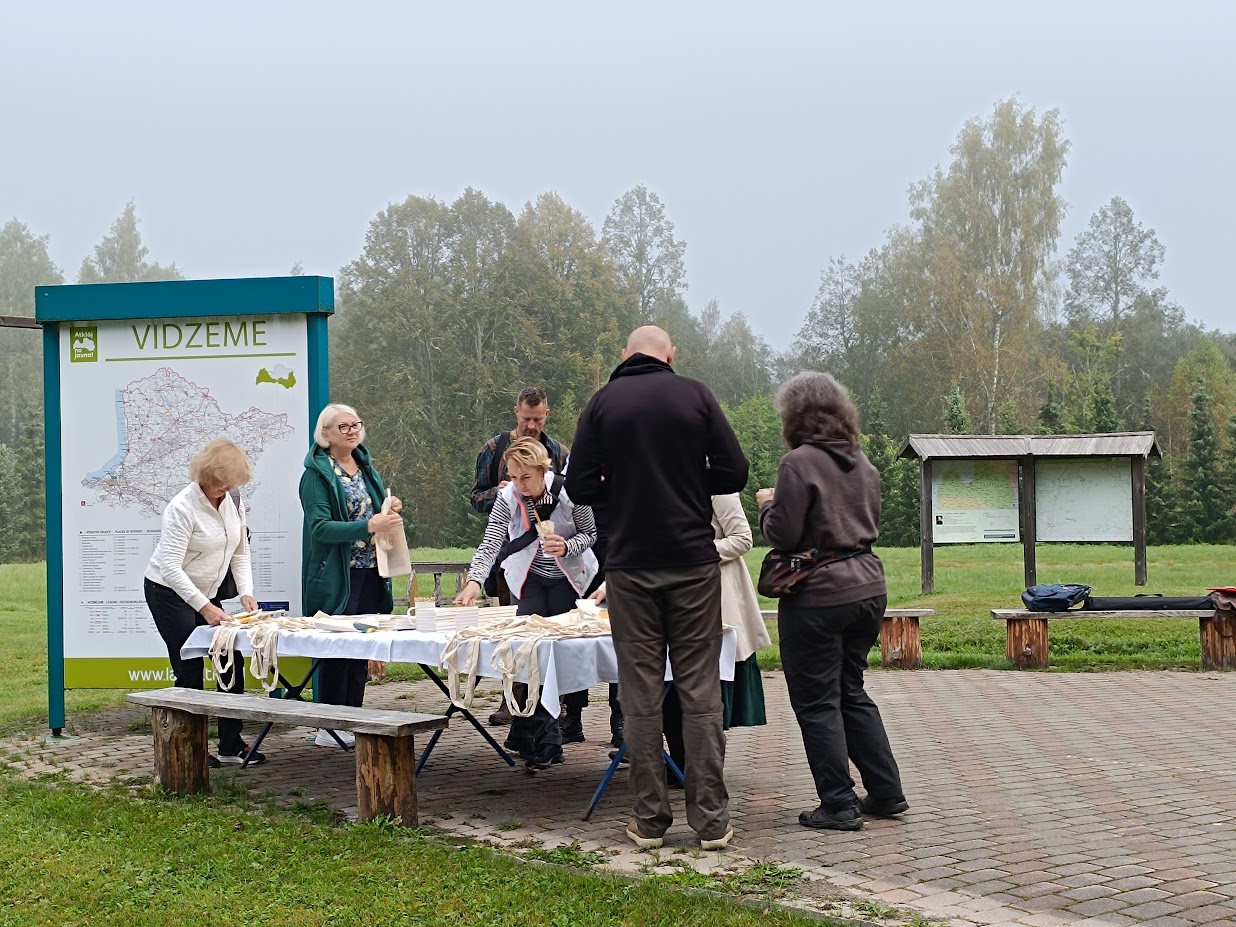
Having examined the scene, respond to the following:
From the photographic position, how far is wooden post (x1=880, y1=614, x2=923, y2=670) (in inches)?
479

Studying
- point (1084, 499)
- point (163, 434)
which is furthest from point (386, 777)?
point (1084, 499)

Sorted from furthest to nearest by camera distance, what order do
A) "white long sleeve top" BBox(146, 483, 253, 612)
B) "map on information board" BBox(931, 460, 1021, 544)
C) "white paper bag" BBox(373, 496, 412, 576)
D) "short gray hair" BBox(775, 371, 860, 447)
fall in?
"map on information board" BBox(931, 460, 1021, 544) → "white paper bag" BBox(373, 496, 412, 576) → "white long sleeve top" BBox(146, 483, 253, 612) → "short gray hair" BBox(775, 371, 860, 447)

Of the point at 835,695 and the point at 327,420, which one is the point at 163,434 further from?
the point at 835,695

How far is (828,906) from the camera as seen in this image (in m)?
4.50

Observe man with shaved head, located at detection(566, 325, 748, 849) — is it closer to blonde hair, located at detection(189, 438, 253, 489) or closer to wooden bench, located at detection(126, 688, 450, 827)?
wooden bench, located at detection(126, 688, 450, 827)

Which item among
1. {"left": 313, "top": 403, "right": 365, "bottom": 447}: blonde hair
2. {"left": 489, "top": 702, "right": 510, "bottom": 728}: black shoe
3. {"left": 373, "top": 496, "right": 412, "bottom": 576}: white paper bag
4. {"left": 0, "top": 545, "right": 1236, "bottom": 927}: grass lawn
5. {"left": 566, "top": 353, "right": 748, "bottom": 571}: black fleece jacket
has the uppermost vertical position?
{"left": 313, "top": 403, "right": 365, "bottom": 447}: blonde hair

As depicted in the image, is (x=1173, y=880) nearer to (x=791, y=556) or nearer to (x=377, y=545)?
(x=791, y=556)

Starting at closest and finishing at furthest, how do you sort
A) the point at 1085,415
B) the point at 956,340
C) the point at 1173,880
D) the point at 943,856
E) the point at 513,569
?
the point at 1173,880
the point at 943,856
the point at 513,569
the point at 1085,415
the point at 956,340

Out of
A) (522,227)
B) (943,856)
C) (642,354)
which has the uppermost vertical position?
(522,227)

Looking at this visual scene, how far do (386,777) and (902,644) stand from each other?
7.39 metres

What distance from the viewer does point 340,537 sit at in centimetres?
743

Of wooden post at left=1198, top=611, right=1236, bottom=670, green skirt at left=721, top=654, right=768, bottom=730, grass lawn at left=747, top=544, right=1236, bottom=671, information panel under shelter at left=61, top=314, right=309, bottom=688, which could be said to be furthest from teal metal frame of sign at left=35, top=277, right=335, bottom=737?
wooden post at left=1198, top=611, right=1236, bottom=670

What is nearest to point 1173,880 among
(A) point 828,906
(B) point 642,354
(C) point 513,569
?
(A) point 828,906

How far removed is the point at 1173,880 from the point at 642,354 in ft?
9.05
